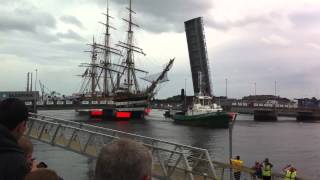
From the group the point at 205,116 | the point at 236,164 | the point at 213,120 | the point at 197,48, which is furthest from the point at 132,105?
the point at 236,164

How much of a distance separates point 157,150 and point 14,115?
16.1 m

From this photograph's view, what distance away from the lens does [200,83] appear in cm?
11038

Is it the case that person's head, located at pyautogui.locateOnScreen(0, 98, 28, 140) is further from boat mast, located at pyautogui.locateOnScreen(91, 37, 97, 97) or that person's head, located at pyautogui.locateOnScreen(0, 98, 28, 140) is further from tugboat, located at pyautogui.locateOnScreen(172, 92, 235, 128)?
boat mast, located at pyautogui.locateOnScreen(91, 37, 97, 97)

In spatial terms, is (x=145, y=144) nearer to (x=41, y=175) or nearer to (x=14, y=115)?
(x=14, y=115)

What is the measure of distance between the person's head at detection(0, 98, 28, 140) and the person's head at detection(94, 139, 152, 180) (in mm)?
965

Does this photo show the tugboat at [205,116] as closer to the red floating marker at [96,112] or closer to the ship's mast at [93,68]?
the red floating marker at [96,112]

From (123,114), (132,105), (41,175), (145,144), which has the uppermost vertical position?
(132,105)

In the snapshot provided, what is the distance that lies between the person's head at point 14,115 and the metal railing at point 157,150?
13818 mm

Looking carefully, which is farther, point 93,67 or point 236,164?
point 93,67

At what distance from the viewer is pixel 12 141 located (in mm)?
3826

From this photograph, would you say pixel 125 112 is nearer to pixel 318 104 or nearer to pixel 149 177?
pixel 318 104

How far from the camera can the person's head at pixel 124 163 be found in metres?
3.30

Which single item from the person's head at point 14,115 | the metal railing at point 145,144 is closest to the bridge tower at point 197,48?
the metal railing at point 145,144

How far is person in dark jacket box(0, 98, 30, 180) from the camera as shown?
12.2 feet
